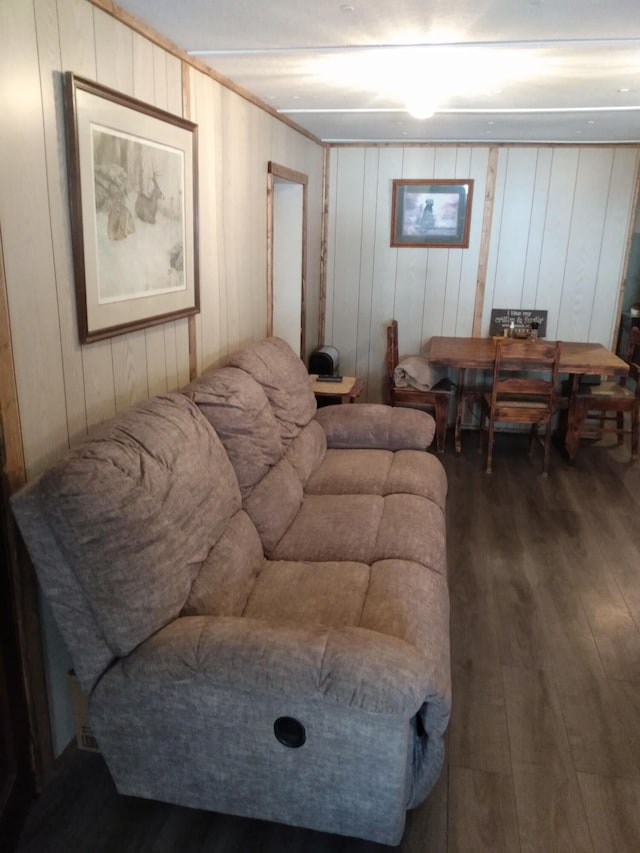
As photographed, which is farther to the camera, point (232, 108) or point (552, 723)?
point (232, 108)

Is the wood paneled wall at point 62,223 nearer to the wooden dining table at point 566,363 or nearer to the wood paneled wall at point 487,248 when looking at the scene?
the wooden dining table at point 566,363

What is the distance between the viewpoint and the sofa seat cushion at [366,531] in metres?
2.39

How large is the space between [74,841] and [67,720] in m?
0.37

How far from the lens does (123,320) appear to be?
2176 mm

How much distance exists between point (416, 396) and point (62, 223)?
133 inches

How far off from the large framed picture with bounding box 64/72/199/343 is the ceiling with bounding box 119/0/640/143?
0.34m

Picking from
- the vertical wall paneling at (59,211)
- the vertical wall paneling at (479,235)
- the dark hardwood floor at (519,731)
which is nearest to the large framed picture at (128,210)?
the vertical wall paneling at (59,211)

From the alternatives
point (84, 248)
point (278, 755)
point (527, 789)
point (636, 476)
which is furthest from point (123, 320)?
point (636, 476)

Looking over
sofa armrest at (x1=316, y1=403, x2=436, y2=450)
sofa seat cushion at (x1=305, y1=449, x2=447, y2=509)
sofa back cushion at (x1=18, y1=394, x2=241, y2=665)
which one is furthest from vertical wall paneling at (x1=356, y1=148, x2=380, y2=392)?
sofa back cushion at (x1=18, y1=394, x2=241, y2=665)

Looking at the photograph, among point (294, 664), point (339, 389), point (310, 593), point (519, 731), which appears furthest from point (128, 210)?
point (339, 389)

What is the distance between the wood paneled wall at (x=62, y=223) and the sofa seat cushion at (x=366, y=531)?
778mm

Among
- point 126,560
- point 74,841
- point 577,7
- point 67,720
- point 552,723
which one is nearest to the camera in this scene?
point 126,560

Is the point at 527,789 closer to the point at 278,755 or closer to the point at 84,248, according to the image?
the point at 278,755

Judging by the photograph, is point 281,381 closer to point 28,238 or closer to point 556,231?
point 28,238
